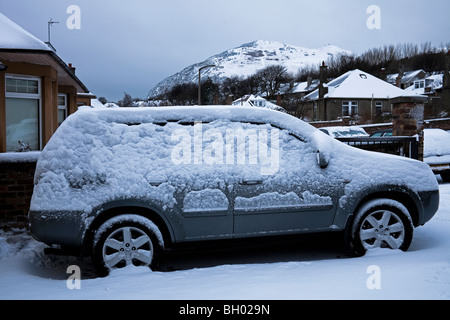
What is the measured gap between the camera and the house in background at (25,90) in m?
10.1

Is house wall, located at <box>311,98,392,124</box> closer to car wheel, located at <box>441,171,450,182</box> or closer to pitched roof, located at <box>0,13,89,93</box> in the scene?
car wheel, located at <box>441,171,450,182</box>

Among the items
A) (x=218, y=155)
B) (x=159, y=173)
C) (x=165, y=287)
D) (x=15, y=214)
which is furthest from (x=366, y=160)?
(x=15, y=214)

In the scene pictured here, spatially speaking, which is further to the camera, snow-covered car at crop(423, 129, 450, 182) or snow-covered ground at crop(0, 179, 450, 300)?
snow-covered car at crop(423, 129, 450, 182)

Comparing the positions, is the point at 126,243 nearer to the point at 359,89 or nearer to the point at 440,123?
the point at 440,123

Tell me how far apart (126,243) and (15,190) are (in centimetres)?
263

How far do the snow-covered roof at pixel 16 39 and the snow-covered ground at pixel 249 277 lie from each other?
6389 mm

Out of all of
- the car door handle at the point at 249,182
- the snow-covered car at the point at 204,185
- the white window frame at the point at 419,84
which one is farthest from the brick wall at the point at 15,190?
the white window frame at the point at 419,84

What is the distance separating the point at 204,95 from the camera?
202 feet

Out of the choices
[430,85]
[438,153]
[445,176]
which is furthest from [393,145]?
[430,85]

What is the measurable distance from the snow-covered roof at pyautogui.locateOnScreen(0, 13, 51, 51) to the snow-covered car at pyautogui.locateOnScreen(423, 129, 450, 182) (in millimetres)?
10150

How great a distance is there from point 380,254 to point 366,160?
1.07m

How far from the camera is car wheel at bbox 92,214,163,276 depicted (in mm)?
3988

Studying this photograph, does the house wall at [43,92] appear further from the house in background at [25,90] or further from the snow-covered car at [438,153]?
the snow-covered car at [438,153]

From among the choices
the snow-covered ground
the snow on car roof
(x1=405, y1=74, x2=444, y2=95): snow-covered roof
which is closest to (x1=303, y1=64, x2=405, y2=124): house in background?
(x1=405, y1=74, x2=444, y2=95): snow-covered roof
